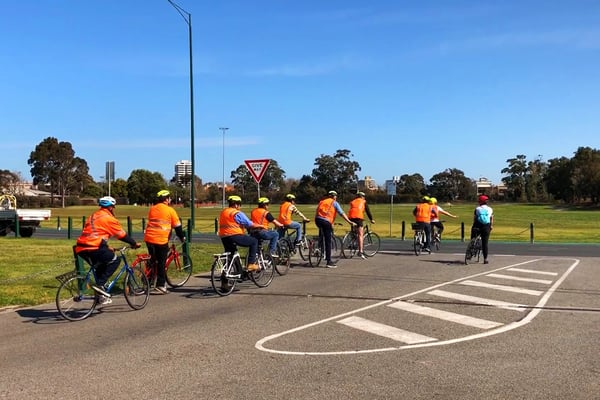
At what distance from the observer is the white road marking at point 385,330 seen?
7125 mm

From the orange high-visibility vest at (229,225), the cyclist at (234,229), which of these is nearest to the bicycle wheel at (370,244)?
the cyclist at (234,229)

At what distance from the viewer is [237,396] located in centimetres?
504

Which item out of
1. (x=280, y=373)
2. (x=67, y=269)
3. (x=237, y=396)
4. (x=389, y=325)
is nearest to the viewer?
(x=237, y=396)

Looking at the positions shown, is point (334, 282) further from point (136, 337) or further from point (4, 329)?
point (4, 329)

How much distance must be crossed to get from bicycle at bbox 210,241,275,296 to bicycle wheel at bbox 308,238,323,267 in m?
3.39

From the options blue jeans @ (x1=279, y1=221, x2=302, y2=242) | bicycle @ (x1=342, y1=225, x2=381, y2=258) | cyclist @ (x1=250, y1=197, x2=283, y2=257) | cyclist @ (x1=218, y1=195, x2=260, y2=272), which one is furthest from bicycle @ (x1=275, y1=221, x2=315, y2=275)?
cyclist @ (x1=218, y1=195, x2=260, y2=272)

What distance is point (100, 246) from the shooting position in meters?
8.64

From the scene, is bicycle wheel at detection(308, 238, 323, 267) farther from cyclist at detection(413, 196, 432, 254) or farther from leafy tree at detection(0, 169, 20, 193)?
leafy tree at detection(0, 169, 20, 193)

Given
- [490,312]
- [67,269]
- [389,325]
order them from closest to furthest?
[389,325], [490,312], [67,269]

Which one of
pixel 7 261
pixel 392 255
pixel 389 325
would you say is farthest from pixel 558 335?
pixel 7 261

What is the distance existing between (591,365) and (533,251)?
16.3 meters

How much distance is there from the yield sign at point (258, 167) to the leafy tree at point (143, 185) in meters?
119

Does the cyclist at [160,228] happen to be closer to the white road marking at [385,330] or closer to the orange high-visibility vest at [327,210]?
the white road marking at [385,330]

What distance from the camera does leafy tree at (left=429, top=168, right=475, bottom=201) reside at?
170500mm
